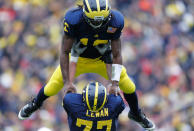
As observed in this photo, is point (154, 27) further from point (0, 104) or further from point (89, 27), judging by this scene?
point (89, 27)

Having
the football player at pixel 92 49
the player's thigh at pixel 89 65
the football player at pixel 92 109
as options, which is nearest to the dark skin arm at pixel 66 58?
the football player at pixel 92 49

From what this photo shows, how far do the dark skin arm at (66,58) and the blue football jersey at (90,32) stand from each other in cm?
11

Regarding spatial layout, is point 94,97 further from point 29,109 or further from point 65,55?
point 29,109

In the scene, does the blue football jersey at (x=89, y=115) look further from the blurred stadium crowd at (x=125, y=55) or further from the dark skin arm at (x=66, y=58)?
the blurred stadium crowd at (x=125, y=55)

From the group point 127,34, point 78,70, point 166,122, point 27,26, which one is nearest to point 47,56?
point 27,26

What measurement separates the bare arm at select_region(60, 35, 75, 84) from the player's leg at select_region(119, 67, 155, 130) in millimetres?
808

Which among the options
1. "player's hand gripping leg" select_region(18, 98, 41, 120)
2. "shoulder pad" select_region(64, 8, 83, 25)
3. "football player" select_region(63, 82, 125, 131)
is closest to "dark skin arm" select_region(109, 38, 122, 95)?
"football player" select_region(63, 82, 125, 131)

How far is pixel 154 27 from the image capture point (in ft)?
46.0

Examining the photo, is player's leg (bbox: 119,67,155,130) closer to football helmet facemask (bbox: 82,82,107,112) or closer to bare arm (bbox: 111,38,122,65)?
bare arm (bbox: 111,38,122,65)

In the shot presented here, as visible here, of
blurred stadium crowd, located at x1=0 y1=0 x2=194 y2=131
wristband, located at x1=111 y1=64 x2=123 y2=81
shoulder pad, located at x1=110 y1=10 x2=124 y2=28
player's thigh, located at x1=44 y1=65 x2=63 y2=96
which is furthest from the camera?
blurred stadium crowd, located at x1=0 y1=0 x2=194 y2=131

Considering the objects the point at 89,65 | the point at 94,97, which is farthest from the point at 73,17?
the point at 94,97

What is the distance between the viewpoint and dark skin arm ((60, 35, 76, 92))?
7.57 meters

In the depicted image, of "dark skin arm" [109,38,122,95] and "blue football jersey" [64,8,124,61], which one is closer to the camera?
"blue football jersey" [64,8,124,61]

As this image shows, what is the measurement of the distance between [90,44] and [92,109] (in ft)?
3.44
